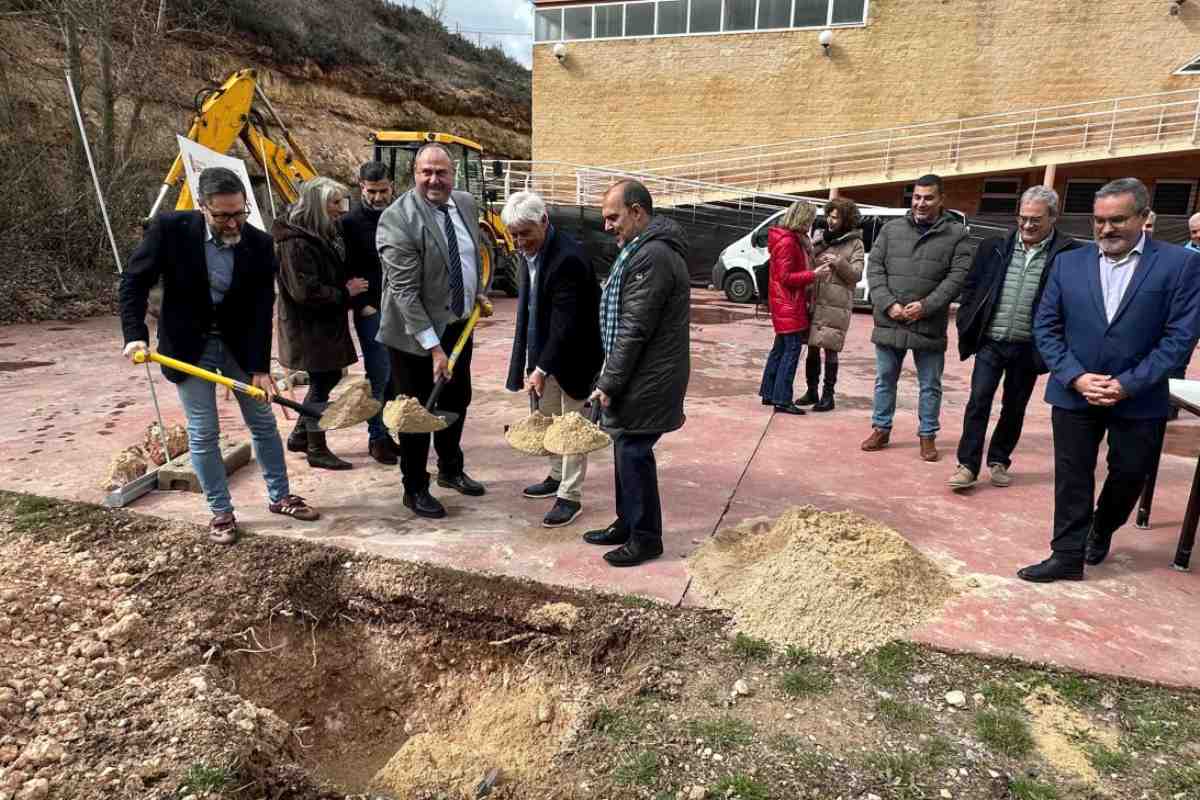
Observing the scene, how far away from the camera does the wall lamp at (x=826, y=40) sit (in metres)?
17.8

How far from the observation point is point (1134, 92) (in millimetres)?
16562

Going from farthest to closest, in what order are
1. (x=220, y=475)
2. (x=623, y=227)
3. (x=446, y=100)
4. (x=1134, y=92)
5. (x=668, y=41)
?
(x=446, y=100) < (x=668, y=41) < (x=1134, y=92) < (x=220, y=475) < (x=623, y=227)

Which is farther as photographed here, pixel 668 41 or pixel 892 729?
pixel 668 41

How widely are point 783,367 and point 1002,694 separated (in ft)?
11.6

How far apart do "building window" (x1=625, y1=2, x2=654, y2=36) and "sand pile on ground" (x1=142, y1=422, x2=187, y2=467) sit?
59.2 ft

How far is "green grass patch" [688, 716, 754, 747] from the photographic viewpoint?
7.33ft

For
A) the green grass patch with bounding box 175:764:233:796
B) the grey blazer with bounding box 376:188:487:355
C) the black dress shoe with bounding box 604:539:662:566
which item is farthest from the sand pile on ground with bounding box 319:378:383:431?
the green grass patch with bounding box 175:764:233:796

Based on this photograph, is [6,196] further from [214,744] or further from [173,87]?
[214,744]

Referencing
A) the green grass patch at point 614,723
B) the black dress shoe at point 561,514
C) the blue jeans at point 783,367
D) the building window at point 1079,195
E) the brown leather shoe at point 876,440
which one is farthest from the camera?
the building window at point 1079,195

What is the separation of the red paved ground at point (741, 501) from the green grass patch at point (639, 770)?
0.87 m

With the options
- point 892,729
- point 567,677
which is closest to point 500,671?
point 567,677

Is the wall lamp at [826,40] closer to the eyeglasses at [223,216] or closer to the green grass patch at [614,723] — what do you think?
the eyeglasses at [223,216]

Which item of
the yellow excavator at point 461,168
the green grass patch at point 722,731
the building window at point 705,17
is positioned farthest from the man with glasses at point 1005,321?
the building window at point 705,17

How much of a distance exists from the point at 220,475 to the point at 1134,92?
20575 millimetres
